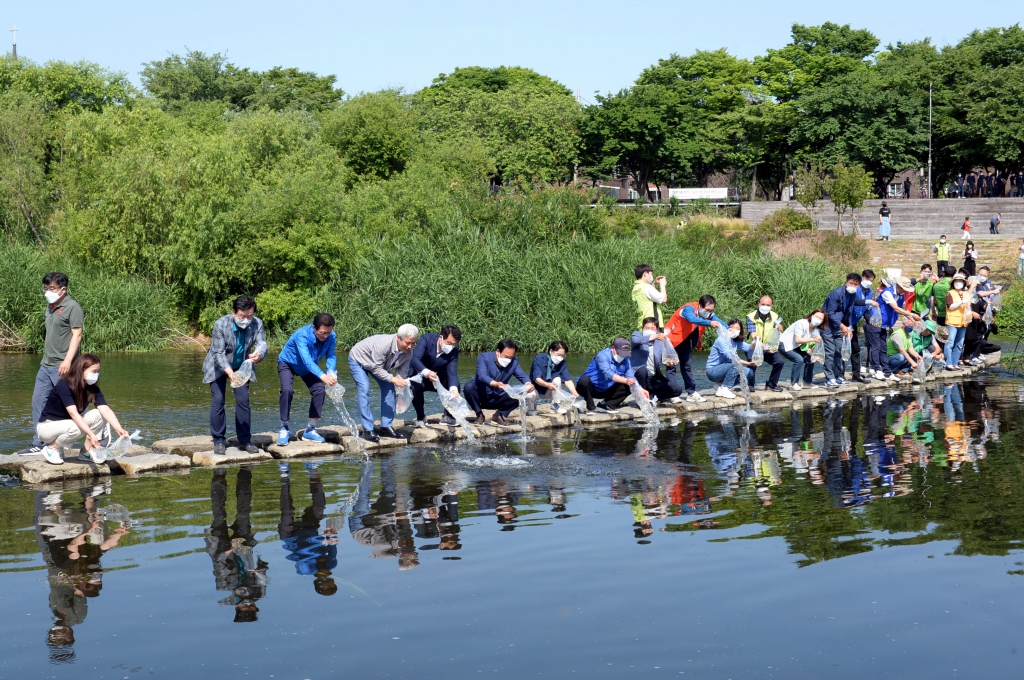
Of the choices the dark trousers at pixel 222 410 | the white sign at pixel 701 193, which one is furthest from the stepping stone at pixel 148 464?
the white sign at pixel 701 193

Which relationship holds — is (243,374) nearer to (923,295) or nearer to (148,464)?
(148,464)

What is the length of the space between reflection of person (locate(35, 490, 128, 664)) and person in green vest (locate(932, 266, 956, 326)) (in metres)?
15.9

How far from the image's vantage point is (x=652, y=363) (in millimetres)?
16297

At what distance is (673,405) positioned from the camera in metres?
16.9

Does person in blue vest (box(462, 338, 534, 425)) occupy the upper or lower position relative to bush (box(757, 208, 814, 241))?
lower

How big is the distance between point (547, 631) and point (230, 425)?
1073 centimetres

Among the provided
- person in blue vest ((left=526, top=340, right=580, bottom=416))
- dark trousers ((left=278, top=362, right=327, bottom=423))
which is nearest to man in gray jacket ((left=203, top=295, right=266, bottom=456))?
dark trousers ((left=278, top=362, right=327, bottom=423))

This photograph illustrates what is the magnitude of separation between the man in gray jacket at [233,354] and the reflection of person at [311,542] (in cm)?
166

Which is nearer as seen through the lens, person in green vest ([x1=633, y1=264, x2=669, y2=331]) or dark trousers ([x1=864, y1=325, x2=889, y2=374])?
person in green vest ([x1=633, y1=264, x2=669, y2=331])

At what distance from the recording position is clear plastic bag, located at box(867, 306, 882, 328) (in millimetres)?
19281

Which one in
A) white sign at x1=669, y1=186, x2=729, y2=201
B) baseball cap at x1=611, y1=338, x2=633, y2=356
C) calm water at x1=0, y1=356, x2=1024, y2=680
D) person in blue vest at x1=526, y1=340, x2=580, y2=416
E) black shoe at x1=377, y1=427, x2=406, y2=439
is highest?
white sign at x1=669, y1=186, x2=729, y2=201

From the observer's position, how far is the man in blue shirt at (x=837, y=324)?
18297mm

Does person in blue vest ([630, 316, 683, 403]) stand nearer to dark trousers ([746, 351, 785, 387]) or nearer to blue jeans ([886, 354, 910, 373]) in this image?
dark trousers ([746, 351, 785, 387])

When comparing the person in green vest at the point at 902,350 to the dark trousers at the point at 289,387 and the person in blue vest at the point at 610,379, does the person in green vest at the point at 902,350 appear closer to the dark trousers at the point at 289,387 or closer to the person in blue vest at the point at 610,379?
the person in blue vest at the point at 610,379
